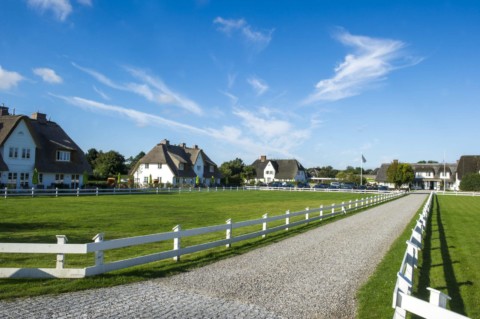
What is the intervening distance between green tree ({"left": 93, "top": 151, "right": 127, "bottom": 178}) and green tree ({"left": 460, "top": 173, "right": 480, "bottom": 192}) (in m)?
72.0

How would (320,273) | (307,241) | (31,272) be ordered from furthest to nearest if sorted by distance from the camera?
(307,241), (320,273), (31,272)

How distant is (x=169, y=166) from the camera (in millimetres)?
68812

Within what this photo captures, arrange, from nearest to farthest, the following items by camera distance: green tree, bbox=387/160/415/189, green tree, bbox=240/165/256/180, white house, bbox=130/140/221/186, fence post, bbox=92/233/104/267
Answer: fence post, bbox=92/233/104/267 < white house, bbox=130/140/221/186 < green tree, bbox=387/160/415/189 < green tree, bbox=240/165/256/180

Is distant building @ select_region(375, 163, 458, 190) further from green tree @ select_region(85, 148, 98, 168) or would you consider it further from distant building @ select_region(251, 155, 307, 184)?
green tree @ select_region(85, 148, 98, 168)

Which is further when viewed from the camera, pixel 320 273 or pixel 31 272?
pixel 320 273

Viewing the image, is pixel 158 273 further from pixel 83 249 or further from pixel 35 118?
pixel 35 118

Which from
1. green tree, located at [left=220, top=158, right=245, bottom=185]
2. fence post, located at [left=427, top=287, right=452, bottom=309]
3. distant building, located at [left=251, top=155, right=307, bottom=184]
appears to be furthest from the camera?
distant building, located at [left=251, top=155, right=307, bottom=184]

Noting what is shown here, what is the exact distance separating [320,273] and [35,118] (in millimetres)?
49481

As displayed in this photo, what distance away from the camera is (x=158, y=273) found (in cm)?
908

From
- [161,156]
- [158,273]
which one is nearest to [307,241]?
[158,273]

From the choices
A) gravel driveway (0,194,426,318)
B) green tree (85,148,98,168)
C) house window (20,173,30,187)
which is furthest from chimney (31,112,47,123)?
green tree (85,148,98,168)

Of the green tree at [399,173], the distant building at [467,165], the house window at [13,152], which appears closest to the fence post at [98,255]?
the house window at [13,152]

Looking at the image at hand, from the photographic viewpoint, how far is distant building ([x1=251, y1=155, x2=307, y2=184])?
109m

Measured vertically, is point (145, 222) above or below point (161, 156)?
below
